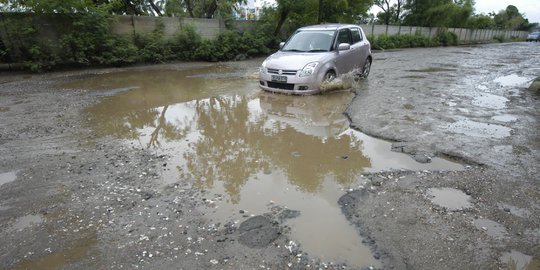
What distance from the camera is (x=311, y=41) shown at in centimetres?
879

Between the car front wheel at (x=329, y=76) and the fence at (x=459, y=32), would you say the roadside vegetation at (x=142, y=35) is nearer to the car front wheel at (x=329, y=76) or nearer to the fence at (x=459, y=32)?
the fence at (x=459, y=32)

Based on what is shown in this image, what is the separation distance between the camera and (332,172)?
13.8ft

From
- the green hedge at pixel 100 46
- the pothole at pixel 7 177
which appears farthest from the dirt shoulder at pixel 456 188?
the green hedge at pixel 100 46

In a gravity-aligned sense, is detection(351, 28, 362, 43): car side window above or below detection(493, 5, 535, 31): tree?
below

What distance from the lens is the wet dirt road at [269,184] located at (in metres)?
2.78

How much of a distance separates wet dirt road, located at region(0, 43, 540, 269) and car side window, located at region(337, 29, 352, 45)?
2.19 meters

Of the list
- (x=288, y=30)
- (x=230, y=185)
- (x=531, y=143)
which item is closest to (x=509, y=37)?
(x=288, y=30)

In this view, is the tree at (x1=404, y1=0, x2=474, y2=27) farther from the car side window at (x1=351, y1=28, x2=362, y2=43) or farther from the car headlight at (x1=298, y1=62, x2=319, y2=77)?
the car headlight at (x1=298, y1=62, x2=319, y2=77)

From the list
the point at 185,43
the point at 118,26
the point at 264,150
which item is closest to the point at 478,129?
the point at 264,150

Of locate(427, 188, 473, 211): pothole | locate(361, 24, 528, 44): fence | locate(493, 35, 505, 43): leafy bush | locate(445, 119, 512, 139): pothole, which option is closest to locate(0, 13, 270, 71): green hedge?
locate(445, 119, 512, 139): pothole

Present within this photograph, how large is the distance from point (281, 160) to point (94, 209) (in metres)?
2.36

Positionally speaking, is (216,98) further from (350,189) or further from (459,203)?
(459,203)

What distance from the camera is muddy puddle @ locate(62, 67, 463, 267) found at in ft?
10.7

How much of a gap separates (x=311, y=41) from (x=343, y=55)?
0.96 meters
